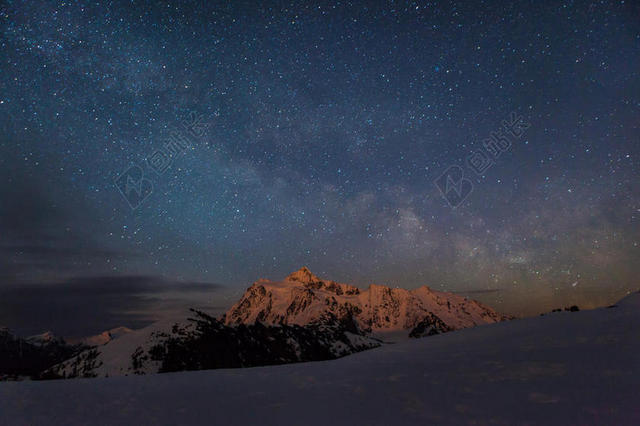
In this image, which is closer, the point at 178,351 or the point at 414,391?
the point at 414,391

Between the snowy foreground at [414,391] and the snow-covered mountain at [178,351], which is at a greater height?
the snowy foreground at [414,391]

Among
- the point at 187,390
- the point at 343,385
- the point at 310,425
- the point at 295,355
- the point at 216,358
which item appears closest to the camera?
the point at 310,425

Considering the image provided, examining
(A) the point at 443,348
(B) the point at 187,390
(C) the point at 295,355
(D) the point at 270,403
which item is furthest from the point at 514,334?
(C) the point at 295,355

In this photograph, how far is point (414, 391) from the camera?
6.70m

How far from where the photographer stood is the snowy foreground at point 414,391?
213 inches

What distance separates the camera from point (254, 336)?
88.9 meters

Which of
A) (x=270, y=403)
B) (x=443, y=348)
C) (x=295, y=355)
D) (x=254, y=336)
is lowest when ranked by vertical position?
(x=295, y=355)

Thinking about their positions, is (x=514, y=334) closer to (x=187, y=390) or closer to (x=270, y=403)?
(x=270, y=403)

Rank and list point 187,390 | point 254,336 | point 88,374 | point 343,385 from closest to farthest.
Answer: point 343,385 < point 187,390 < point 88,374 < point 254,336

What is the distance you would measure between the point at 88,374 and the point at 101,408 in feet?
186

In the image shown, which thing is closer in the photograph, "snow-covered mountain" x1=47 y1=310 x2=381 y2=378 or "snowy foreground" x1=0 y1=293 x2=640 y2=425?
"snowy foreground" x1=0 y1=293 x2=640 y2=425

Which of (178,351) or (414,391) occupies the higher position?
(414,391)

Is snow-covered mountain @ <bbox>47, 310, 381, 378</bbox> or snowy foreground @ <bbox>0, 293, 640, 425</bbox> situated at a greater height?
snowy foreground @ <bbox>0, 293, 640, 425</bbox>

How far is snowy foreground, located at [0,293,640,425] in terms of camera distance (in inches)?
213
